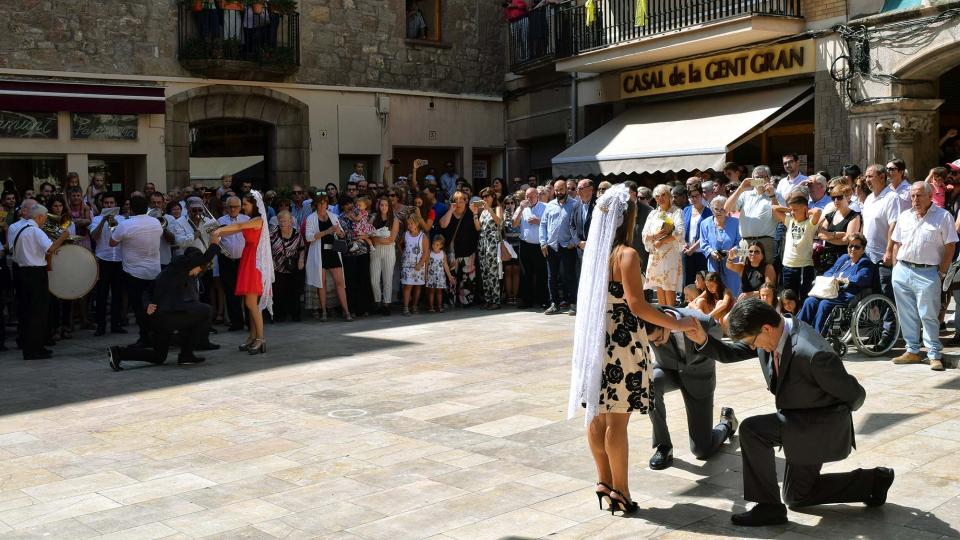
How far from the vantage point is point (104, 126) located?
19.2 m

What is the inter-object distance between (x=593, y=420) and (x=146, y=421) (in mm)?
4125

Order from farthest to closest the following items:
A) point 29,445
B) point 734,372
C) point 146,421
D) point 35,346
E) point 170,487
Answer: point 35,346
point 734,372
point 146,421
point 29,445
point 170,487

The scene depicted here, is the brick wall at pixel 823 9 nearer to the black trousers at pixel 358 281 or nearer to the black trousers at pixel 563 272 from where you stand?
the black trousers at pixel 563 272

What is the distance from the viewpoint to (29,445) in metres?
7.47

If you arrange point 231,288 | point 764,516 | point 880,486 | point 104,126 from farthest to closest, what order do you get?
point 104,126 → point 231,288 → point 880,486 → point 764,516

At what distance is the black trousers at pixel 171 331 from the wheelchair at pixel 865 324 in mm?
6274

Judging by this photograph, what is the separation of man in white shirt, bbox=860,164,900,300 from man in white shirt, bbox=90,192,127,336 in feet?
29.3

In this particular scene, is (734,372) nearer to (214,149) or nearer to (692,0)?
(692,0)

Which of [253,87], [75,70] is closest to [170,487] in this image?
[75,70]

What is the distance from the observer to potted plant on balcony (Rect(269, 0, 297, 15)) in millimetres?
20453

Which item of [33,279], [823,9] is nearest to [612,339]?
[33,279]

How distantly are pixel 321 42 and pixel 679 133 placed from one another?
25.9ft

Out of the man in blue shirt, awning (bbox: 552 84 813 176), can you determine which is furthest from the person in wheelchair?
awning (bbox: 552 84 813 176)

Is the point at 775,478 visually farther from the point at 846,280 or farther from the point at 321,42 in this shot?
the point at 321,42
